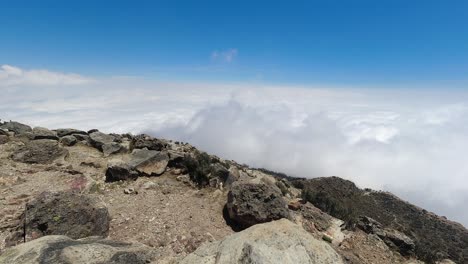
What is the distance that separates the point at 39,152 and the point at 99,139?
179 inches

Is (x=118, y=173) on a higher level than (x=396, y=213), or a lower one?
higher

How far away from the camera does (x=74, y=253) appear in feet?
23.4

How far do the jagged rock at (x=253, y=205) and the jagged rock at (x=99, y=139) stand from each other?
12351 mm

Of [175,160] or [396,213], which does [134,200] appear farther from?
[396,213]

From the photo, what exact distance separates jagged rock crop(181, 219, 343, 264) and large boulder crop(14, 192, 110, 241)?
6.01 meters

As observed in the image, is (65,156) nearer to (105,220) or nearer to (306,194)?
(105,220)

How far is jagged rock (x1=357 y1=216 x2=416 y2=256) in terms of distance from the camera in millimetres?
17984

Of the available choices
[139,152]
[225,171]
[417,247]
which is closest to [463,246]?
[417,247]

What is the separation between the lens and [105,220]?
39.0 feet

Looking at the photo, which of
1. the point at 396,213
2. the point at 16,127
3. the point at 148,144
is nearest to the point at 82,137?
the point at 148,144

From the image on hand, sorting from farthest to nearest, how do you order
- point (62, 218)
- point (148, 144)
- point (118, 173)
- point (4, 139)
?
point (148, 144), point (4, 139), point (118, 173), point (62, 218)

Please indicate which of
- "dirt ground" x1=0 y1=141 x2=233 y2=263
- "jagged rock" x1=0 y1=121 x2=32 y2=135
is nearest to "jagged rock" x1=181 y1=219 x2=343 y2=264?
"dirt ground" x1=0 y1=141 x2=233 y2=263

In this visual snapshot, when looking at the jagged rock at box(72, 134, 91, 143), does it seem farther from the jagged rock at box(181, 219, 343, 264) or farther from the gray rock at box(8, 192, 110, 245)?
the jagged rock at box(181, 219, 343, 264)

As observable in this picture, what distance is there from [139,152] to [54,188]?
5.44 meters
